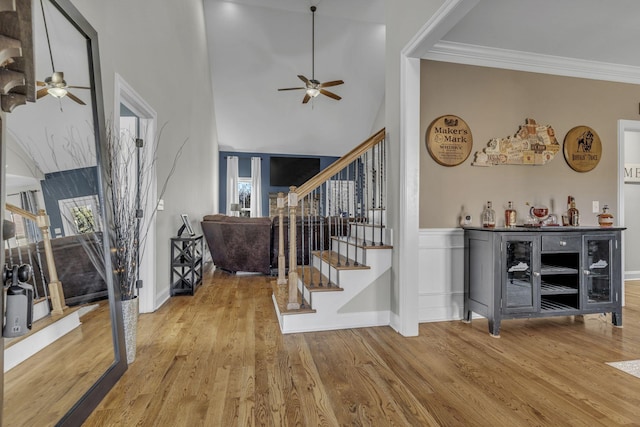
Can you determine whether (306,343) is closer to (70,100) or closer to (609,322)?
(70,100)

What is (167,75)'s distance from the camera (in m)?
3.62

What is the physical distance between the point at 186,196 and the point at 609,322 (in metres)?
4.93

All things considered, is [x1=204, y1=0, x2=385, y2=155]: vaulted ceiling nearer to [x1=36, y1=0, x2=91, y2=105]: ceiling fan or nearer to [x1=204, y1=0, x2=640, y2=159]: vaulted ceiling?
Result: [x1=204, y1=0, x2=640, y2=159]: vaulted ceiling

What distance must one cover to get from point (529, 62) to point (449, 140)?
1147mm

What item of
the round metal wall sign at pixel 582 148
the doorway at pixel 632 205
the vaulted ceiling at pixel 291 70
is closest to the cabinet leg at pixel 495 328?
the round metal wall sign at pixel 582 148

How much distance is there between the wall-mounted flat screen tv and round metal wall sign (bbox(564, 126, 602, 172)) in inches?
240

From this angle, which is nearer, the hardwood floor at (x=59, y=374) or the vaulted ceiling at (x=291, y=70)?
the hardwood floor at (x=59, y=374)

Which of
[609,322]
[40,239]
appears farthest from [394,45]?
[609,322]

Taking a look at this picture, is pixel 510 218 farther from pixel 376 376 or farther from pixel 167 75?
pixel 167 75

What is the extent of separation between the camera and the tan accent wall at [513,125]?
2.91 meters

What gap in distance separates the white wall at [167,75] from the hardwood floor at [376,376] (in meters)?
1.38

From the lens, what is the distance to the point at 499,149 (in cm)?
303

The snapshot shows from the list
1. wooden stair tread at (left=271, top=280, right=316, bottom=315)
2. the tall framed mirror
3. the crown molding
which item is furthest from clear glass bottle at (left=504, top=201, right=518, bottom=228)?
the tall framed mirror

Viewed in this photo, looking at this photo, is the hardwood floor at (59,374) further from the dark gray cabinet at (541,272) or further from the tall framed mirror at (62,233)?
the dark gray cabinet at (541,272)
